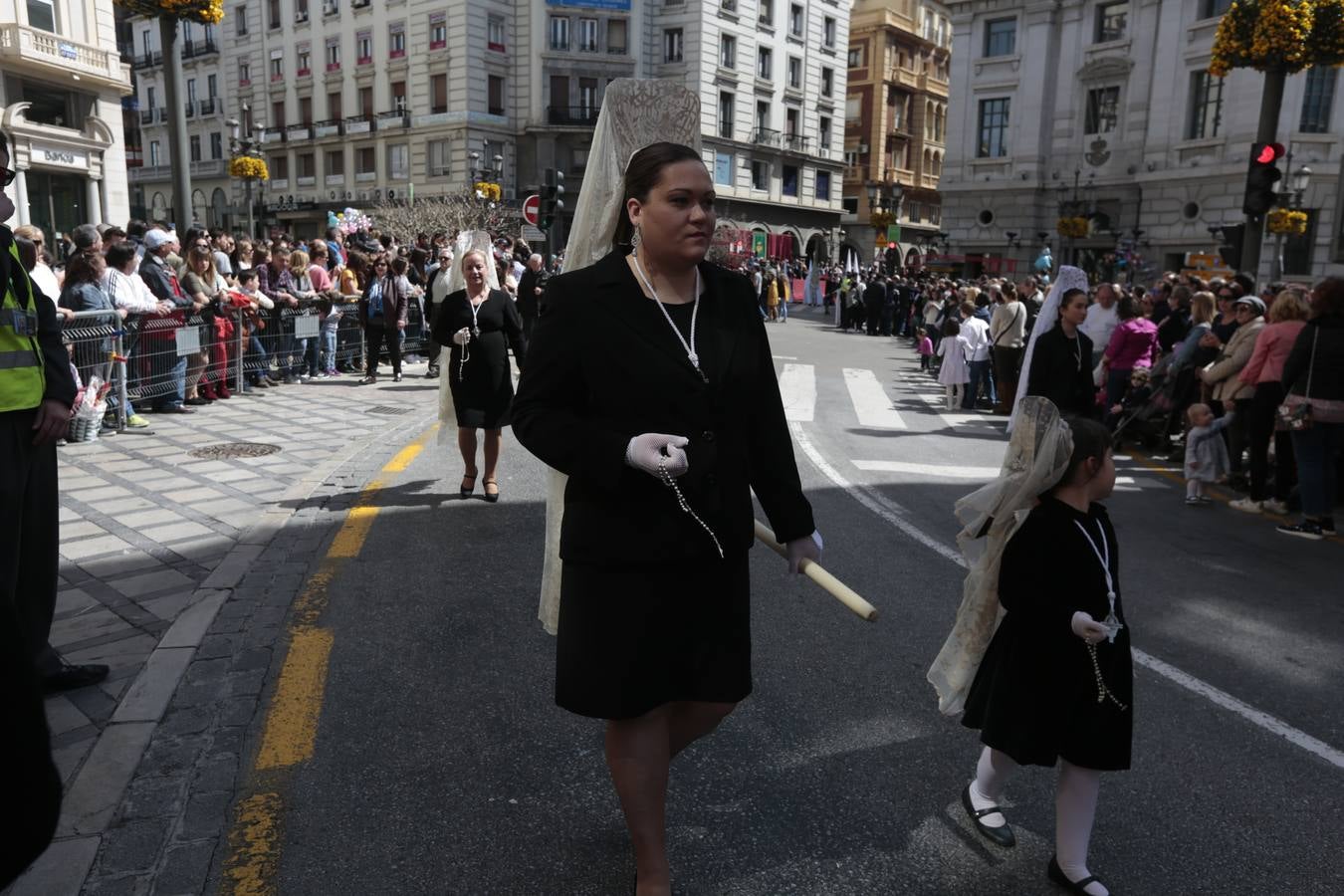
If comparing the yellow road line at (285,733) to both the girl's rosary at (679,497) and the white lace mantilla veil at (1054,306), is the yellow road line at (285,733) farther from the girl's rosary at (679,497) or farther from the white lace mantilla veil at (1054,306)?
the white lace mantilla veil at (1054,306)

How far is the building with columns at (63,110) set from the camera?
2927 centimetres

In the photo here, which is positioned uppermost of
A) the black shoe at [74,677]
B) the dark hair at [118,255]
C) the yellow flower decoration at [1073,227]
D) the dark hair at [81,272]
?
the yellow flower decoration at [1073,227]

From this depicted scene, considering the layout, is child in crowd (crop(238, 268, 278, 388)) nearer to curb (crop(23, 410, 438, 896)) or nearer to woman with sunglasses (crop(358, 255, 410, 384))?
woman with sunglasses (crop(358, 255, 410, 384))

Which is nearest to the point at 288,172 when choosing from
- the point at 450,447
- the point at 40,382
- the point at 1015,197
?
the point at 1015,197

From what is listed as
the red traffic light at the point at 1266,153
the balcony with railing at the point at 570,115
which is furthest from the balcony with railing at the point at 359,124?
the red traffic light at the point at 1266,153

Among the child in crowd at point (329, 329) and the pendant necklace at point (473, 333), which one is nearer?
the pendant necklace at point (473, 333)

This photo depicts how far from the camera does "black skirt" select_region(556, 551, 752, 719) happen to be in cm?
248

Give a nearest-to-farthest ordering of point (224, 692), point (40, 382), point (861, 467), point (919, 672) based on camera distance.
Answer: point (40, 382) → point (224, 692) → point (919, 672) → point (861, 467)

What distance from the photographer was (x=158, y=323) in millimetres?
10406

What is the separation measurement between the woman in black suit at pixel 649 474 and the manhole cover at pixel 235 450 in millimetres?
6982

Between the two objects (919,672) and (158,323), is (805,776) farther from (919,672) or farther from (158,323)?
(158,323)

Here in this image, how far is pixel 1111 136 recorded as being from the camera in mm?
42719

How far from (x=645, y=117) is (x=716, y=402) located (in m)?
1.60

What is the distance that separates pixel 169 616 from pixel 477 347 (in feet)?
10.1
